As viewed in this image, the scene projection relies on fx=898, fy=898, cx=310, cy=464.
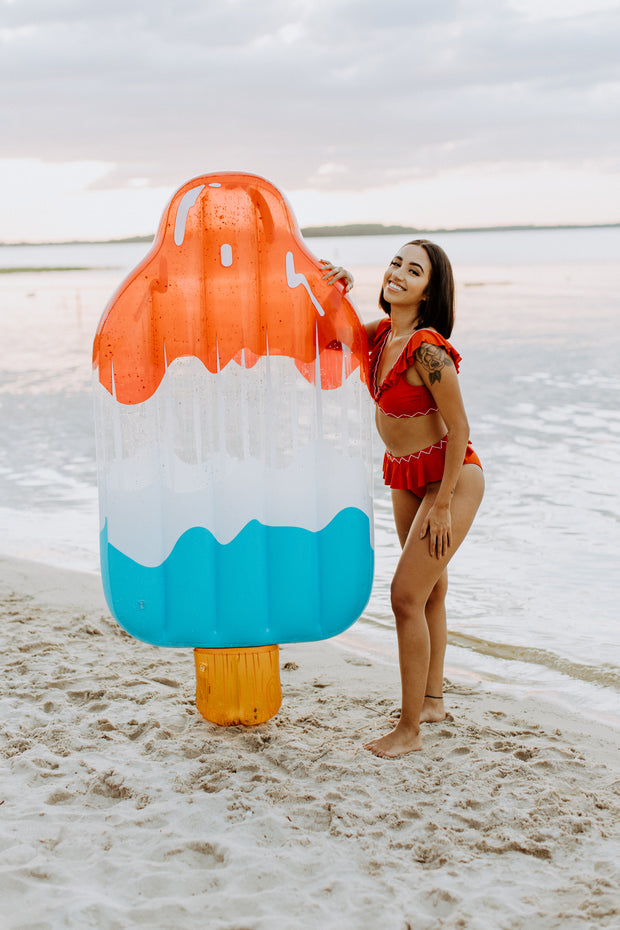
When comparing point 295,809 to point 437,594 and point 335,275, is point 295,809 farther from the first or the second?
point 335,275

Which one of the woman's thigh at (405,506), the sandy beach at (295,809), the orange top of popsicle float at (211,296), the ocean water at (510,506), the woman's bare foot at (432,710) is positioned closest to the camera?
the sandy beach at (295,809)

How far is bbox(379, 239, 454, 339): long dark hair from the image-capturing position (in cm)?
283

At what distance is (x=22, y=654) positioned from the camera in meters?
3.68

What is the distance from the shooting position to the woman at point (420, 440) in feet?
8.95

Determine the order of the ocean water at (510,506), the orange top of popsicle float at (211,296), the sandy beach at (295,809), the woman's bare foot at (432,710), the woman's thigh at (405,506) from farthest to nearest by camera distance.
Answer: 1. the ocean water at (510,506)
2. the woman's bare foot at (432,710)
3. the woman's thigh at (405,506)
4. the orange top of popsicle float at (211,296)
5. the sandy beach at (295,809)

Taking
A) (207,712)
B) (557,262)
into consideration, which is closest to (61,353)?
(207,712)

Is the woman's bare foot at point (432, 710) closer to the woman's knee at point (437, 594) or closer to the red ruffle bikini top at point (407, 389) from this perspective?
the woman's knee at point (437, 594)

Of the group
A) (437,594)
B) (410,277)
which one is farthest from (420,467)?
(410,277)

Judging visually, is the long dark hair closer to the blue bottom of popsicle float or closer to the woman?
the woman

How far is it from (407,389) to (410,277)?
1.17 feet

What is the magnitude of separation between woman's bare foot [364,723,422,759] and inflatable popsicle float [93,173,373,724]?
405 mm

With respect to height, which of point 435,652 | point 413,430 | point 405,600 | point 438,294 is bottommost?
point 435,652

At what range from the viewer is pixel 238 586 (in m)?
2.77

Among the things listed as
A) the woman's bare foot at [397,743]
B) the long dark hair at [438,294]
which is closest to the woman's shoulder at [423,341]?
the long dark hair at [438,294]
